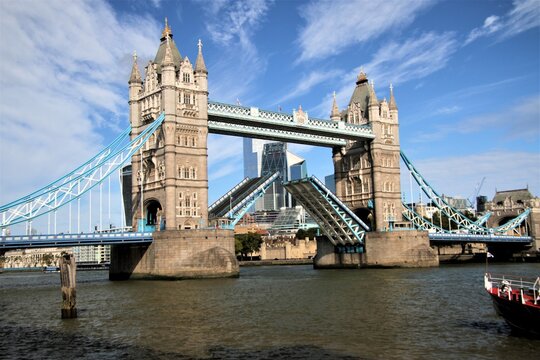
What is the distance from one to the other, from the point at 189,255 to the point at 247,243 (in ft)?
221

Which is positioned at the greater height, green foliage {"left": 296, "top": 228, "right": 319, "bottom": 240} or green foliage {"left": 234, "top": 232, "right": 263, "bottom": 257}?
green foliage {"left": 296, "top": 228, "right": 319, "bottom": 240}

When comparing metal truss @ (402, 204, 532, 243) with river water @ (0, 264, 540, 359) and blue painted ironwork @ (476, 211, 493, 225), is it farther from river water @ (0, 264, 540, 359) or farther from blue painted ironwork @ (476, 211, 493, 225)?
river water @ (0, 264, 540, 359)

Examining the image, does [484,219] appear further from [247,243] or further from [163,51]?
[163,51]

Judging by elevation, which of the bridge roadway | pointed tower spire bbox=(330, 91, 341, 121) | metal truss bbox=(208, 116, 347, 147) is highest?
pointed tower spire bbox=(330, 91, 341, 121)

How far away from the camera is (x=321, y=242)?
77688mm

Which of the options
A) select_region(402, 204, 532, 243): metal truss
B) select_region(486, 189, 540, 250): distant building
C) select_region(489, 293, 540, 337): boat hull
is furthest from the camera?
select_region(486, 189, 540, 250): distant building

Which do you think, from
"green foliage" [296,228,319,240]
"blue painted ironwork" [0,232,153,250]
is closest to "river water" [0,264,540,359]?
"blue painted ironwork" [0,232,153,250]

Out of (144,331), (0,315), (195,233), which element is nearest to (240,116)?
(195,233)

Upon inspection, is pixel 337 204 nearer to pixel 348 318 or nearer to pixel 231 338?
pixel 348 318

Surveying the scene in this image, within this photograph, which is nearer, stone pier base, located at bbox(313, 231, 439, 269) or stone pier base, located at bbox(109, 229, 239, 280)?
stone pier base, located at bbox(109, 229, 239, 280)

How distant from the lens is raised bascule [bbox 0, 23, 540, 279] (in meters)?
54.3

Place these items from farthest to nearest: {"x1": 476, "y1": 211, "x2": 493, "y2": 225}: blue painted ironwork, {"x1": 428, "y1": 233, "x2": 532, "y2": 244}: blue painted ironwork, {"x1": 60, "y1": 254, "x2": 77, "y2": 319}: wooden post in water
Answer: {"x1": 476, "y1": 211, "x2": 493, "y2": 225}: blue painted ironwork < {"x1": 428, "y1": 233, "x2": 532, "y2": 244}: blue painted ironwork < {"x1": 60, "y1": 254, "x2": 77, "y2": 319}: wooden post in water

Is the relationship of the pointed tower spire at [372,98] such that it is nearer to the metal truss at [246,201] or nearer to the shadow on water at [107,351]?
the metal truss at [246,201]

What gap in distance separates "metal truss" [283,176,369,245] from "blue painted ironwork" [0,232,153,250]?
19.5 m
